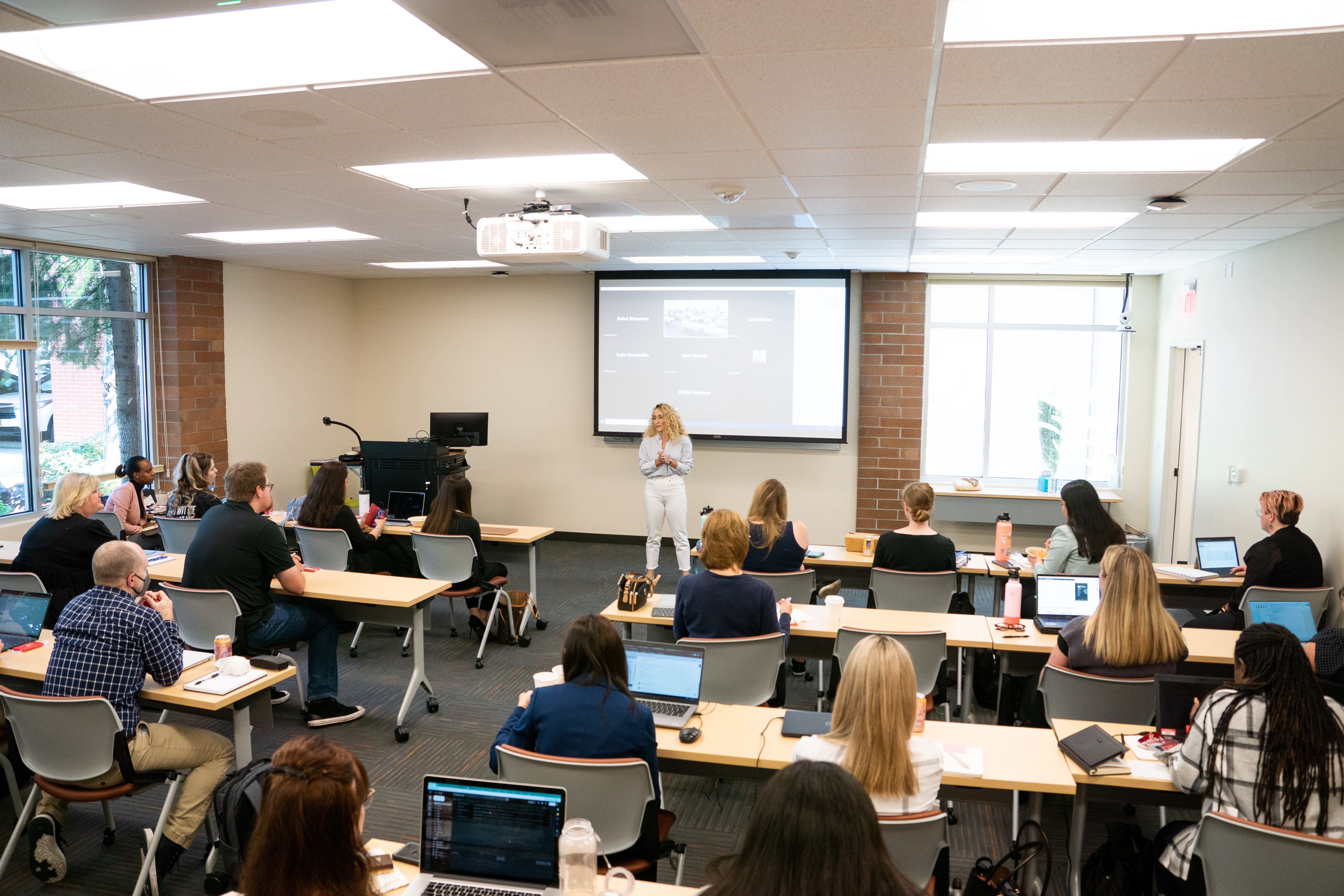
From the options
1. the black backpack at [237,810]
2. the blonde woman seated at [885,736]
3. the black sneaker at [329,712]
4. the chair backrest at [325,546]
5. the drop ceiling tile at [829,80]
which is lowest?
the black sneaker at [329,712]

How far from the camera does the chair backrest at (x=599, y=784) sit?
249 centimetres

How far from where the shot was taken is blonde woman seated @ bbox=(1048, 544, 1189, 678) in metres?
3.35

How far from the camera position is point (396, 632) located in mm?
6691

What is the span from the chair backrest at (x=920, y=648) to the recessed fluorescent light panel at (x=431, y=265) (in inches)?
224

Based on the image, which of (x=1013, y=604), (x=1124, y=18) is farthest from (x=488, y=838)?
(x=1013, y=604)

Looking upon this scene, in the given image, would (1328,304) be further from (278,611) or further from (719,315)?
(278,611)

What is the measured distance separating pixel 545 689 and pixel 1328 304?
5.47m

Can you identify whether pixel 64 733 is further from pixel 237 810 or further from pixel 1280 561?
pixel 1280 561

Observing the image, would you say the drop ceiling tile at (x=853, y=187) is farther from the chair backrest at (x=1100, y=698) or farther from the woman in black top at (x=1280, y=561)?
the woman in black top at (x=1280, y=561)

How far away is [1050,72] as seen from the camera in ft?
8.89

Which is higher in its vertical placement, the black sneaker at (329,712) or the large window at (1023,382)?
the large window at (1023,382)

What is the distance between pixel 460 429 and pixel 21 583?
16.4ft

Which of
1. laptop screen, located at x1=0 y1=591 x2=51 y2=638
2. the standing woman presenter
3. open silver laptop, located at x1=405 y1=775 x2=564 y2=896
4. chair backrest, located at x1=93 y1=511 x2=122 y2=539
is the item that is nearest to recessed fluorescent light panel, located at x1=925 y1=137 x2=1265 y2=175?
open silver laptop, located at x1=405 y1=775 x2=564 y2=896

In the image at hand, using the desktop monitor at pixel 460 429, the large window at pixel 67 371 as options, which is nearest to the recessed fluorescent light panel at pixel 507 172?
the large window at pixel 67 371
